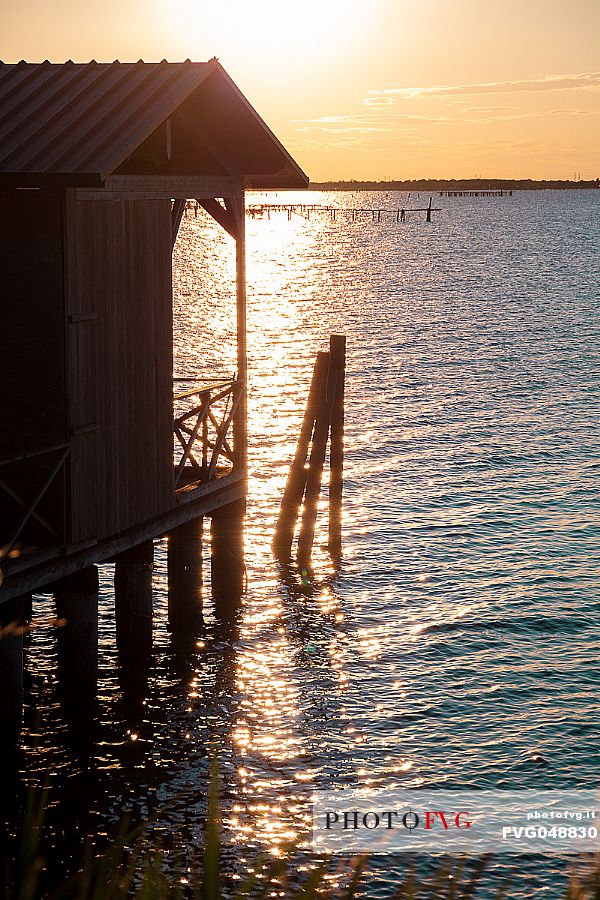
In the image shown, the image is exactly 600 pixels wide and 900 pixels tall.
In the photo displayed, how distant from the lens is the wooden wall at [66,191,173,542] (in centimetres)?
1243

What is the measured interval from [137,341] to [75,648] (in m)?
3.81

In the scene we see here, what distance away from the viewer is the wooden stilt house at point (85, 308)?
11.9 m

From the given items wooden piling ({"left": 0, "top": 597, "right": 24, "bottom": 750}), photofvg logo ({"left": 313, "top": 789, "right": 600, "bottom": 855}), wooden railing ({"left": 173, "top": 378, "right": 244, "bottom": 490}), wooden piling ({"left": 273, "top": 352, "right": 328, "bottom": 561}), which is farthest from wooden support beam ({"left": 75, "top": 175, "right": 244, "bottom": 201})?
photofvg logo ({"left": 313, "top": 789, "right": 600, "bottom": 855})

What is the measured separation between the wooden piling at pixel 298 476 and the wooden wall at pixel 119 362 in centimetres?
605

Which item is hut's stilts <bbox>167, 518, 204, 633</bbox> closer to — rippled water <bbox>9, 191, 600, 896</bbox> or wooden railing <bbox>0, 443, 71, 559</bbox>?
Answer: rippled water <bbox>9, 191, 600, 896</bbox>

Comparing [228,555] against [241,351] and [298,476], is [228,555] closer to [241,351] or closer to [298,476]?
[298,476]

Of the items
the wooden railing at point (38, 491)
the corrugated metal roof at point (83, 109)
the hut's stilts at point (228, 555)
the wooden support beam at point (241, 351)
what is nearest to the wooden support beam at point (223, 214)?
the wooden support beam at point (241, 351)

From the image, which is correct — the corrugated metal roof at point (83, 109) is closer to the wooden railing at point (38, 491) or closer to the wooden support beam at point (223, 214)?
the wooden support beam at point (223, 214)

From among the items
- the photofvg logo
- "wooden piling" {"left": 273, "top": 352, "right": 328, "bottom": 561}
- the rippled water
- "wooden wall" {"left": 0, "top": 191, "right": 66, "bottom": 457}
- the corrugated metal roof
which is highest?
the corrugated metal roof

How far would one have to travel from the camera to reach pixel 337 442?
2170 cm

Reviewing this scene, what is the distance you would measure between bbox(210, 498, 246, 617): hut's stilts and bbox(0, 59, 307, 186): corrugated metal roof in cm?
676

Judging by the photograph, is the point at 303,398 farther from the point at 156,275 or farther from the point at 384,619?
the point at 156,275

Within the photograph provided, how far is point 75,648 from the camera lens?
1345 cm

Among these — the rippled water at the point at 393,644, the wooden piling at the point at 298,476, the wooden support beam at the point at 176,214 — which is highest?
the wooden support beam at the point at 176,214
